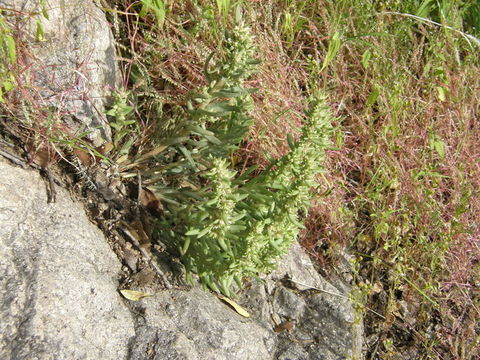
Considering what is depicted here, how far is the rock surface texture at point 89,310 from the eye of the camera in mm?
1711

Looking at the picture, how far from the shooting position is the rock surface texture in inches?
67.4

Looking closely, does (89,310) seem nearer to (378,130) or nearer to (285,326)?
(285,326)

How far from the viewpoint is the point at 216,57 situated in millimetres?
3027

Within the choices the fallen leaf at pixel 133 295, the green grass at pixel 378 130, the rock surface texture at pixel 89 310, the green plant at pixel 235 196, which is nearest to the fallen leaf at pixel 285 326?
the rock surface texture at pixel 89 310

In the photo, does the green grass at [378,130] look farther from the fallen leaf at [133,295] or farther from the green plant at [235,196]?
the fallen leaf at [133,295]

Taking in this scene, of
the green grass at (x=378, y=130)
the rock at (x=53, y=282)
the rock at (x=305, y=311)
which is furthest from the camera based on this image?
Result: the green grass at (x=378, y=130)

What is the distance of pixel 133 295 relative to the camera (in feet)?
6.88

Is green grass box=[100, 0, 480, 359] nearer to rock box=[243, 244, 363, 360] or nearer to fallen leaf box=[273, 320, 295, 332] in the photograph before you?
rock box=[243, 244, 363, 360]

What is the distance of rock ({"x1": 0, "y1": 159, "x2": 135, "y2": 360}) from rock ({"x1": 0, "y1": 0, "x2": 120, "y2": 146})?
40cm

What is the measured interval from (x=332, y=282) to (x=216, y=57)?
1.45m

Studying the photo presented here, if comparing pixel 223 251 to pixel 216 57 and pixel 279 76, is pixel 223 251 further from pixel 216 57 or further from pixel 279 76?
pixel 279 76

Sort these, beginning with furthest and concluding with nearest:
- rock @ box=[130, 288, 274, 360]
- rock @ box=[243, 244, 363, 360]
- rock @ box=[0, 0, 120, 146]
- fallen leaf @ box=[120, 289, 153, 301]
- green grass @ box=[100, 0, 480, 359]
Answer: green grass @ box=[100, 0, 480, 359], rock @ box=[243, 244, 363, 360], rock @ box=[0, 0, 120, 146], fallen leaf @ box=[120, 289, 153, 301], rock @ box=[130, 288, 274, 360]

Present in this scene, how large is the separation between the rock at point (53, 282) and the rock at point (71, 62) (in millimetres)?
396

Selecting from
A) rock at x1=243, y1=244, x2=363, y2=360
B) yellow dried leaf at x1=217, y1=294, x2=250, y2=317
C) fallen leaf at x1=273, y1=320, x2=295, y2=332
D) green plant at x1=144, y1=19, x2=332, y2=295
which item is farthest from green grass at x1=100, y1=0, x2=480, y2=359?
yellow dried leaf at x1=217, y1=294, x2=250, y2=317
